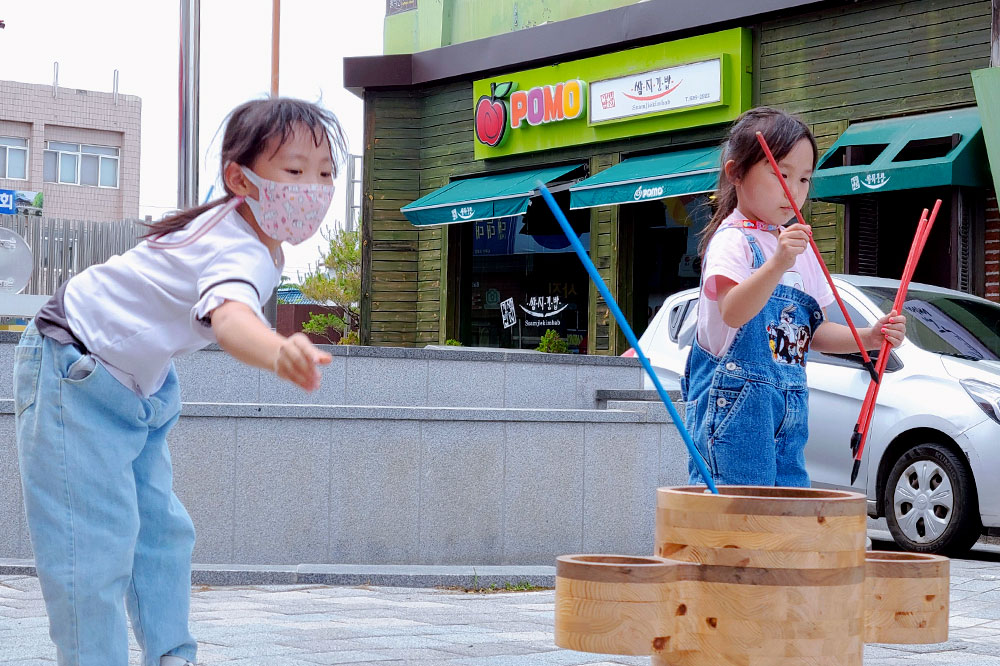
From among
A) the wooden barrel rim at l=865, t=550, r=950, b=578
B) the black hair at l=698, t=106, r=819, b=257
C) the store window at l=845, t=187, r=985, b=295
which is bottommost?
the wooden barrel rim at l=865, t=550, r=950, b=578

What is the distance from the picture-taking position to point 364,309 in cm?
1989

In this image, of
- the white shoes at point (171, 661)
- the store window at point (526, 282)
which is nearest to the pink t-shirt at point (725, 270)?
the white shoes at point (171, 661)

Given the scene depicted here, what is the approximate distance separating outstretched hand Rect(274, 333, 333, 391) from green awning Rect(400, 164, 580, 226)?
46.0ft

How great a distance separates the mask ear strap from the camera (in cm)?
272

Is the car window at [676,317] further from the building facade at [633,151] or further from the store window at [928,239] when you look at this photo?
the store window at [928,239]

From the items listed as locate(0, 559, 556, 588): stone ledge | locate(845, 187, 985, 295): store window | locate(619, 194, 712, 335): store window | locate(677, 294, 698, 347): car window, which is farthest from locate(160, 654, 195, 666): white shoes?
locate(619, 194, 712, 335): store window

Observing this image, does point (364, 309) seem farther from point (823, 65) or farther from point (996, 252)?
point (996, 252)

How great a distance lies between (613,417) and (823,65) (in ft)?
29.8

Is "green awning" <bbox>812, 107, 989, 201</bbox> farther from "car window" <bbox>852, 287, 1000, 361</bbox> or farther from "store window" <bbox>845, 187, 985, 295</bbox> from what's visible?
"car window" <bbox>852, 287, 1000, 361</bbox>

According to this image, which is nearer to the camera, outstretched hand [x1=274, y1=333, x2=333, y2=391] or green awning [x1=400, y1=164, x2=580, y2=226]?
outstretched hand [x1=274, y1=333, x2=333, y2=391]

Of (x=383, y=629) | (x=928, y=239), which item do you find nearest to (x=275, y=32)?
(x=928, y=239)

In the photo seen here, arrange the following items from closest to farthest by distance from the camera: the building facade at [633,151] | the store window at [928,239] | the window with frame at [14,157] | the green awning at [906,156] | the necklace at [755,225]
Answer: the necklace at [755,225], the green awning at [906,156], the store window at [928,239], the building facade at [633,151], the window with frame at [14,157]

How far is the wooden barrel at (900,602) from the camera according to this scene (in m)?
2.66

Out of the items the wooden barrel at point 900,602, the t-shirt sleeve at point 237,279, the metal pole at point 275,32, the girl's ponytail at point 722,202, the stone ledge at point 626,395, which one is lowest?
the wooden barrel at point 900,602
